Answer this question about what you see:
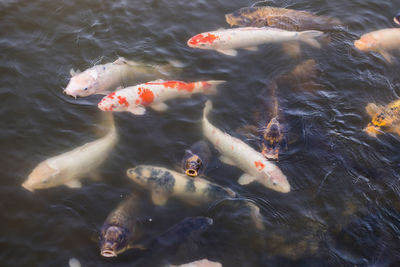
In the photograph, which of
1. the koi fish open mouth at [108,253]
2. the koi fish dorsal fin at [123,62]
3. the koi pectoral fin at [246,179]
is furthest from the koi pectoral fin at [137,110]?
the koi fish open mouth at [108,253]

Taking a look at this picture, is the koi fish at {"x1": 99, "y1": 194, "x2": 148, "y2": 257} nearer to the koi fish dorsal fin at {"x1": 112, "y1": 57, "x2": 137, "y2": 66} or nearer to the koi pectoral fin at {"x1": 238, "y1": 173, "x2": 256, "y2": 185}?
the koi pectoral fin at {"x1": 238, "y1": 173, "x2": 256, "y2": 185}

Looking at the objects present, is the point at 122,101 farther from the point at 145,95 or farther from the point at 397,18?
the point at 397,18

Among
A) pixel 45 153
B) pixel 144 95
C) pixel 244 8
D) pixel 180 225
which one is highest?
pixel 244 8

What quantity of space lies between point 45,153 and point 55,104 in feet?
3.80

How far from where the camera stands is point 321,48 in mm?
9000

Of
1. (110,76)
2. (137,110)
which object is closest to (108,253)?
(137,110)

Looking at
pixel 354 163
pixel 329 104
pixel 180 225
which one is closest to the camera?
pixel 180 225

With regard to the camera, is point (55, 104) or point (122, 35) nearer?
point (55, 104)

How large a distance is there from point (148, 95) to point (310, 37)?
14.2 ft

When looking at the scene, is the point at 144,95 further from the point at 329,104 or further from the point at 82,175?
the point at 329,104

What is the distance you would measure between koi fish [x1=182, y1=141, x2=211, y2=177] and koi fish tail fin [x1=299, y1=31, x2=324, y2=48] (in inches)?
159

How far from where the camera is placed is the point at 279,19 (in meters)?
9.57

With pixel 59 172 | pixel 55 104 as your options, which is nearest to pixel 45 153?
pixel 59 172

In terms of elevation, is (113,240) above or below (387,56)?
below
